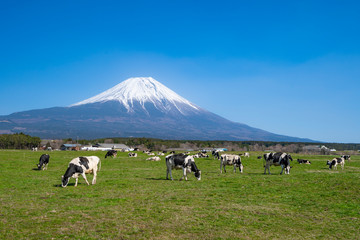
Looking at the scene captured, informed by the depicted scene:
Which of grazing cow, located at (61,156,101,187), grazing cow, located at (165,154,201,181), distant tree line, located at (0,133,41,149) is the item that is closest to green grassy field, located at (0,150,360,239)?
grazing cow, located at (61,156,101,187)

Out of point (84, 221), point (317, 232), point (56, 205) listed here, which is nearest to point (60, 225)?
point (84, 221)

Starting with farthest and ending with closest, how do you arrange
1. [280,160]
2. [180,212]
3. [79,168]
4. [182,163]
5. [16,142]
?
[16,142]
[280,160]
[182,163]
[79,168]
[180,212]

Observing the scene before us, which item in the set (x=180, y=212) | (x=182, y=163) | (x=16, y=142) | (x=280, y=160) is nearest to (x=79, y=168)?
(x=182, y=163)

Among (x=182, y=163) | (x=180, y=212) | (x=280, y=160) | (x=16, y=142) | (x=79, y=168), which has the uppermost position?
(x=280, y=160)

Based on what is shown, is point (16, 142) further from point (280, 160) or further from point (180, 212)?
point (180, 212)

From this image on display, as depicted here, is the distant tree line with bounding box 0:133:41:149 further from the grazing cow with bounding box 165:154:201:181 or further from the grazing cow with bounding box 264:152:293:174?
the grazing cow with bounding box 264:152:293:174

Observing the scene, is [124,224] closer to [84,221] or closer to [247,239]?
[84,221]

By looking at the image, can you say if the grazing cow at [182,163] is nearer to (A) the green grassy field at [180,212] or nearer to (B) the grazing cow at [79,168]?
(A) the green grassy field at [180,212]

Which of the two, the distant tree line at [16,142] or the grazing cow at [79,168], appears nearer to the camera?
the grazing cow at [79,168]

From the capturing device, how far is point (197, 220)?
9.86 metres

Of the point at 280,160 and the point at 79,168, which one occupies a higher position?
the point at 280,160

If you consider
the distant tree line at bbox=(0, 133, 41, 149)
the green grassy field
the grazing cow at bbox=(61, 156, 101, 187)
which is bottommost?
the distant tree line at bbox=(0, 133, 41, 149)

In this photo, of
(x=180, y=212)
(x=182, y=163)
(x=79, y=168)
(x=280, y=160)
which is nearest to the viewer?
(x=180, y=212)

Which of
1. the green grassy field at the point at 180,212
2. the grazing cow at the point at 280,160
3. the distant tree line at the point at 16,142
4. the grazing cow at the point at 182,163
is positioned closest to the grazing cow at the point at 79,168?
the green grassy field at the point at 180,212
